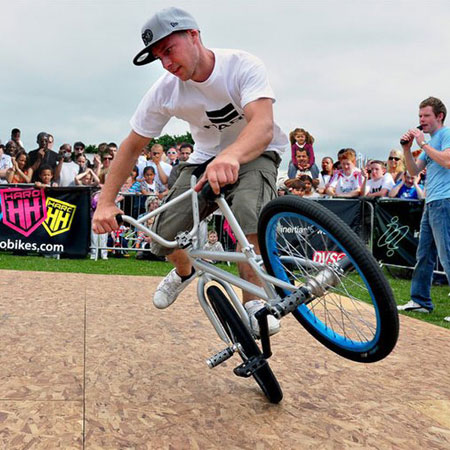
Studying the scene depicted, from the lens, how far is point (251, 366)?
255 cm

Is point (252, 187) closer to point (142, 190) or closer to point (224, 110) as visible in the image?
point (224, 110)

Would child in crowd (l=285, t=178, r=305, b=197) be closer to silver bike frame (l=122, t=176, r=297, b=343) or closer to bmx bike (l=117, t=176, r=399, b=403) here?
bmx bike (l=117, t=176, r=399, b=403)

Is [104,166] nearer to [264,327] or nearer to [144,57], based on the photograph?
[144,57]

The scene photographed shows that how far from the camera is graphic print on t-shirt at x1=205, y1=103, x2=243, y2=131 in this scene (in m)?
3.02

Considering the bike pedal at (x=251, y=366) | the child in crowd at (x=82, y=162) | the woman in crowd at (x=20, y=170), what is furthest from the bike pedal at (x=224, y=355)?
the child in crowd at (x=82, y=162)

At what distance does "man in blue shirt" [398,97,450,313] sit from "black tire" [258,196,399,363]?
2826 mm

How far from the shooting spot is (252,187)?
303cm

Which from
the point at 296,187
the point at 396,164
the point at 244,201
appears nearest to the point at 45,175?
the point at 296,187

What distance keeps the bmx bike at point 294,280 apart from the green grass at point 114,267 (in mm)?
4248

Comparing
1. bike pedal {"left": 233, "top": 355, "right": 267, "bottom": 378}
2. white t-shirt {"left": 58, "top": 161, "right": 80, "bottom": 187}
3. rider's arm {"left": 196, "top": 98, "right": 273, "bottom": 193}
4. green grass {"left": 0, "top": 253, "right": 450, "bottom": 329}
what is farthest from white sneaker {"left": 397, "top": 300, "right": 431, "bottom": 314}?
white t-shirt {"left": 58, "top": 161, "right": 80, "bottom": 187}

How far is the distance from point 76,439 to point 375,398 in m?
1.54

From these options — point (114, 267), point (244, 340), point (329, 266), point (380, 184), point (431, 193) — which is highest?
point (380, 184)

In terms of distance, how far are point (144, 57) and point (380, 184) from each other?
7.75 metres

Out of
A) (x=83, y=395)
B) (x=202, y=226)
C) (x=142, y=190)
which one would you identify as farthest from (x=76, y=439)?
(x=142, y=190)
